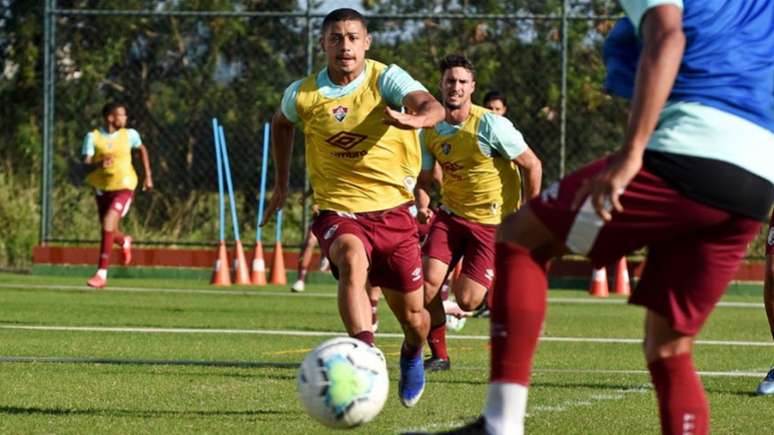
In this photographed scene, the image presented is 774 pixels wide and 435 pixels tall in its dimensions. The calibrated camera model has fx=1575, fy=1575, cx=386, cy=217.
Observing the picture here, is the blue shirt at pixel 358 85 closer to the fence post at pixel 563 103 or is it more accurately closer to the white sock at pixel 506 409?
the white sock at pixel 506 409

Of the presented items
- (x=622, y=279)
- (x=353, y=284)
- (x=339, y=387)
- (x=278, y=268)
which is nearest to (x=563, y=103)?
(x=622, y=279)

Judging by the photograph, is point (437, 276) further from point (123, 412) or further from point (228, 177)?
point (228, 177)

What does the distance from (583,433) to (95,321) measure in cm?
775

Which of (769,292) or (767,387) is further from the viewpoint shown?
(769,292)

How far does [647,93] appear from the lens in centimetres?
451

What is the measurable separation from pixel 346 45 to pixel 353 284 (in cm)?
144

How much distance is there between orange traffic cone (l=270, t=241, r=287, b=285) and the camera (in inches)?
858

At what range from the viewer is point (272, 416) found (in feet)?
24.2

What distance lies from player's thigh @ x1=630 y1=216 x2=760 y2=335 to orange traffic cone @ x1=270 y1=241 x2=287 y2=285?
55.8 ft

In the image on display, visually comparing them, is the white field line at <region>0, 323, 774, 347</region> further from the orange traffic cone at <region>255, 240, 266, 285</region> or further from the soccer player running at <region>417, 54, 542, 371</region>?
the orange traffic cone at <region>255, 240, 266, 285</region>

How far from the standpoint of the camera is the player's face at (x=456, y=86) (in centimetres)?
1120

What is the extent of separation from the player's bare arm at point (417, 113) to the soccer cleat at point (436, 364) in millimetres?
2495

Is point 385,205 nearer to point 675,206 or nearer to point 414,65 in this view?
point 675,206

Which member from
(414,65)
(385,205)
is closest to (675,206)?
(385,205)
